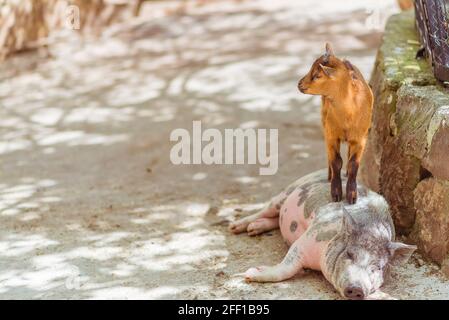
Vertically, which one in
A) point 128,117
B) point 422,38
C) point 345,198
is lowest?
point 128,117

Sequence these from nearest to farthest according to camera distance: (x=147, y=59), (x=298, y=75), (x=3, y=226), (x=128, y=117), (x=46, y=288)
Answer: (x=46, y=288) → (x=3, y=226) → (x=128, y=117) → (x=298, y=75) → (x=147, y=59)

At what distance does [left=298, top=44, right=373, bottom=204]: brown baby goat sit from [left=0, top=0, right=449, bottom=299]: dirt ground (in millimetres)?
680

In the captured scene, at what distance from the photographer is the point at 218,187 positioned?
6.21m

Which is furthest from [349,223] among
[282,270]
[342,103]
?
[342,103]

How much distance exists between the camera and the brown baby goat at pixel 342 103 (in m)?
4.37

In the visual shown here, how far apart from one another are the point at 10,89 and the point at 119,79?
1157 mm

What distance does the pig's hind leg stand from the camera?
17.3 ft

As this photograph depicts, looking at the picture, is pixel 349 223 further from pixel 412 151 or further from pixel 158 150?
pixel 158 150

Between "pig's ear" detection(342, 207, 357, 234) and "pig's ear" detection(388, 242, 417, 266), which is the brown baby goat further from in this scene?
"pig's ear" detection(388, 242, 417, 266)

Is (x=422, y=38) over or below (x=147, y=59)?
over

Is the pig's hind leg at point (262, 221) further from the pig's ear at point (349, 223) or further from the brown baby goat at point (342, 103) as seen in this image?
the pig's ear at point (349, 223)

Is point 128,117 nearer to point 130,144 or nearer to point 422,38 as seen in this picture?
point 130,144

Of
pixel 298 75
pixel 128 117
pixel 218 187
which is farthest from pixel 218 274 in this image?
pixel 298 75
